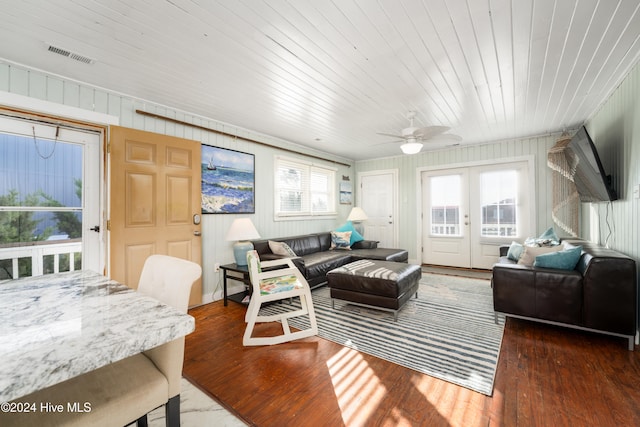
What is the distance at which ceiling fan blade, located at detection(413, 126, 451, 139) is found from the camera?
122 inches

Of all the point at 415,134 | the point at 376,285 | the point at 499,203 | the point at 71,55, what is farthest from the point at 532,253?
the point at 71,55

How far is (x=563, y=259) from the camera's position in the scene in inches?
101

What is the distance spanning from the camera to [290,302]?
3414mm

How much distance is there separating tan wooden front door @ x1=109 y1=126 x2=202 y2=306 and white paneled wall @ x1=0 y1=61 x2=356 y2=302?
0.68 ft

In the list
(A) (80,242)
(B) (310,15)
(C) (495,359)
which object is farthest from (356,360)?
(A) (80,242)

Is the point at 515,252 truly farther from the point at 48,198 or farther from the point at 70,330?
the point at 48,198

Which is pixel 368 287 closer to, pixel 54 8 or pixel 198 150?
pixel 198 150

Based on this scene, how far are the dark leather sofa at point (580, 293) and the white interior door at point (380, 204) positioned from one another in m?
3.43

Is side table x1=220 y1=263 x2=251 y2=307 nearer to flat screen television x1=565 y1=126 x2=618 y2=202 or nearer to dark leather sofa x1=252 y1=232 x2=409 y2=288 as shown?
dark leather sofa x1=252 y1=232 x2=409 y2=288

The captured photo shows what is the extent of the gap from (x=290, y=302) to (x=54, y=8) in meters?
3.24

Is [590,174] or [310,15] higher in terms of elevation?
[310,15]

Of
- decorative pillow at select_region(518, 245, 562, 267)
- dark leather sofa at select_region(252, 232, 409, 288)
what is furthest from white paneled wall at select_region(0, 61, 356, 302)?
decorative pillow at select_region(518, 245, 562, 267)

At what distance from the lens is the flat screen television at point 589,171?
8.83ft

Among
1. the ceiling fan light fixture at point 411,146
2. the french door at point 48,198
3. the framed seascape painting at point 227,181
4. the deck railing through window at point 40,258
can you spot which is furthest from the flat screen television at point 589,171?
the deck railing through window at point 40,258
